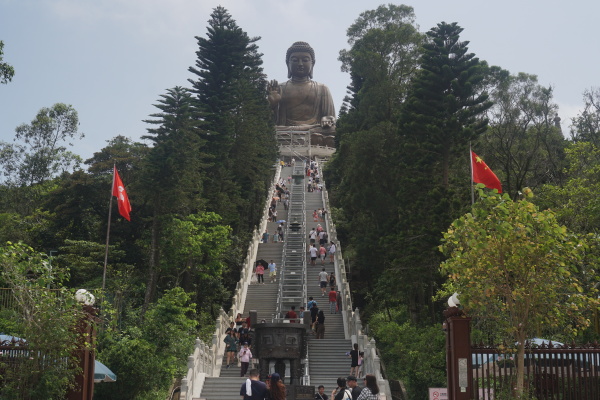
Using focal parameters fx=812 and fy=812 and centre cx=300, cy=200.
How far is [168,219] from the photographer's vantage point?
25.1 meters

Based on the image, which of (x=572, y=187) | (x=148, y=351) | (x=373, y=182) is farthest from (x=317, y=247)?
(x=148, y=351)

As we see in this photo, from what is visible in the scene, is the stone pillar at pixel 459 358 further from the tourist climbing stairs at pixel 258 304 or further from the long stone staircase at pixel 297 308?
the tourist climbing stairs at pixel 258 304

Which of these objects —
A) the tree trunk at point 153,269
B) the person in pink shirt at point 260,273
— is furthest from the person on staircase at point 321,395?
the person in pink shirt at point 260,273

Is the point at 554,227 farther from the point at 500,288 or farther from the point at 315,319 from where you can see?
the point at 315,319

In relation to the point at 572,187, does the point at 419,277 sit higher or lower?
lower

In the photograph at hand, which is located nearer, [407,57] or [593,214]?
[593,214]

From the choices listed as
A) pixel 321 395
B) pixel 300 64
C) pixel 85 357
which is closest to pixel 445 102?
pixel 321 395

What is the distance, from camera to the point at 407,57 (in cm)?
2981

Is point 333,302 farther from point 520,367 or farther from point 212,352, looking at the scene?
point 520,367

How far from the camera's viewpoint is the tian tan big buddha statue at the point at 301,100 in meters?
61.3

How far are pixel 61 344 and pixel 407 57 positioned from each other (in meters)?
21.7

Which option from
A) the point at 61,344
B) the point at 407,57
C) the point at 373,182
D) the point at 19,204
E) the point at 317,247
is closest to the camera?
the point at 61,344

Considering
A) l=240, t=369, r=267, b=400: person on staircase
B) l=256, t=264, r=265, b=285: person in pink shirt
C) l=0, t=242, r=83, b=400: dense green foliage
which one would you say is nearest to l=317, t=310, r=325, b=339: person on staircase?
l=256, t=264, r=265, b=285: person in pink shirt

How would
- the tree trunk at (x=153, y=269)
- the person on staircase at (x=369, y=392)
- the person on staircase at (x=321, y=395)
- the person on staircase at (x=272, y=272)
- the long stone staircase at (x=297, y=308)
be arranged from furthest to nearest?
the person on staircase at (x=272, y=272), the tree trunk at (x=153, y=269), the long stone staircase at (x=297, y=308), the person on staircase at (x=321, y=395), the person on staircase at (x=369, y=392)
